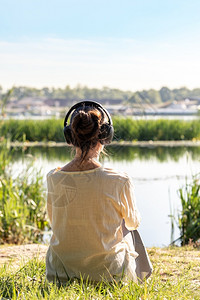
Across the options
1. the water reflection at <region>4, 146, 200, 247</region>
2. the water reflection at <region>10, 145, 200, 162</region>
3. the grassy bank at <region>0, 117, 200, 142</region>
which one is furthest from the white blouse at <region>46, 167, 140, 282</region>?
the grassy bank at <region>0, 117, 200, 142</region>

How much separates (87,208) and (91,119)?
0.36m

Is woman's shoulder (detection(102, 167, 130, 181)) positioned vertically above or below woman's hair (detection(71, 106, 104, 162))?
below

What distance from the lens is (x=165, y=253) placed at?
3312mm

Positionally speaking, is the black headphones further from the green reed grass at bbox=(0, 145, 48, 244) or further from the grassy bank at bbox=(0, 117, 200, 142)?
the grassy bank at bbox=(0, 117, 200, 142)

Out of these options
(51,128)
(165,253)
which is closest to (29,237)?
(165,253)

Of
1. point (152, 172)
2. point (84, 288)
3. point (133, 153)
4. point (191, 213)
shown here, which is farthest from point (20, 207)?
point (133, 153)

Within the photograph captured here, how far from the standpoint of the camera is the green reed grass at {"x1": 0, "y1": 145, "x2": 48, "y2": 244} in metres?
4.07

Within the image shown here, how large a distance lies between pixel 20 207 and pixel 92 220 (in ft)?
7.19

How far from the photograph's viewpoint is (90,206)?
1992 mm

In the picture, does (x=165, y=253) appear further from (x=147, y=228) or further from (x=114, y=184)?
(x=147, y=228)

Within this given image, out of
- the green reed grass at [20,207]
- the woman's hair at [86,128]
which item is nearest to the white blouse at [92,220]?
the woman's hair at [86,128]

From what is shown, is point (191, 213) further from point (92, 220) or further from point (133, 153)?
point (133, 153)

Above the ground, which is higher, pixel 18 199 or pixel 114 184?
pixel 114 184

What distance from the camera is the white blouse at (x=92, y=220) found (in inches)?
78.2
